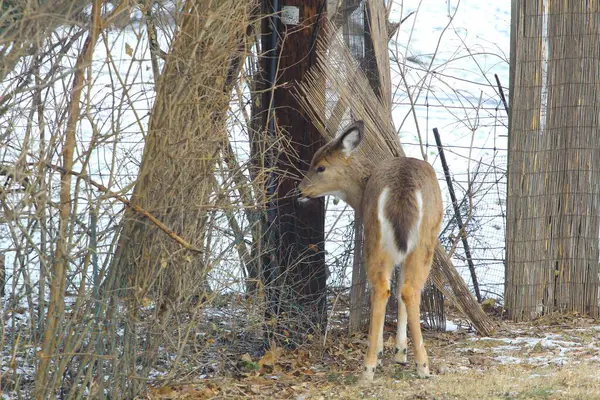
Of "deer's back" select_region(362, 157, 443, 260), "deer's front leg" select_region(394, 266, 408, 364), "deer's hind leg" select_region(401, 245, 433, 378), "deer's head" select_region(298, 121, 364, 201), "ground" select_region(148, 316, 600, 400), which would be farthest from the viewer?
"deer's head" select_region(298, 121, 364, 201)

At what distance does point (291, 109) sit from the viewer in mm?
7363

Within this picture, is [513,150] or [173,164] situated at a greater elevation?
[513,150]

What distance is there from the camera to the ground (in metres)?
5.93

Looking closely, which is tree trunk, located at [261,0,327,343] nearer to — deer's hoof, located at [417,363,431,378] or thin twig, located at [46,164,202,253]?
deer's hoof, located at [417,363,431,378]

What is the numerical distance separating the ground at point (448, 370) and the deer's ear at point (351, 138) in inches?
63.4

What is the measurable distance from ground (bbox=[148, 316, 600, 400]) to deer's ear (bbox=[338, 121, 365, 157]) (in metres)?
1.61

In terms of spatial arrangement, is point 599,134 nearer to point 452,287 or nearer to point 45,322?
point 452,287

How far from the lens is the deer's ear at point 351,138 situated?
6922 mm

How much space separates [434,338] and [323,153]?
1914 mm

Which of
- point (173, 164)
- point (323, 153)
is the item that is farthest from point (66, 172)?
point (323, 153)

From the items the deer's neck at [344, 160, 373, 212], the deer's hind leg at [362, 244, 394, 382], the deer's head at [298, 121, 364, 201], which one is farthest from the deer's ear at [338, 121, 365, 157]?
the deer's hind leg at [362, 244, 394, 382]

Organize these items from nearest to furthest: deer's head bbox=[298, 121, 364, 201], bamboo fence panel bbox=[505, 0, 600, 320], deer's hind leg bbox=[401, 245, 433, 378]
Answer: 1. deer's hind leg bbox=[401, 245, 433, 378]
2. deer's head bbox=[298, 121, 364, 201]
3. bamboo fence panel bbox=[505, 0, 600, 320]

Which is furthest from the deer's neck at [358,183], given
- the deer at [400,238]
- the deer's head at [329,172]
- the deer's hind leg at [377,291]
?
the deer's hind leg at [377,291]

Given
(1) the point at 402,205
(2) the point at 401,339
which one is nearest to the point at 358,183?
(1) the point at 402,205
